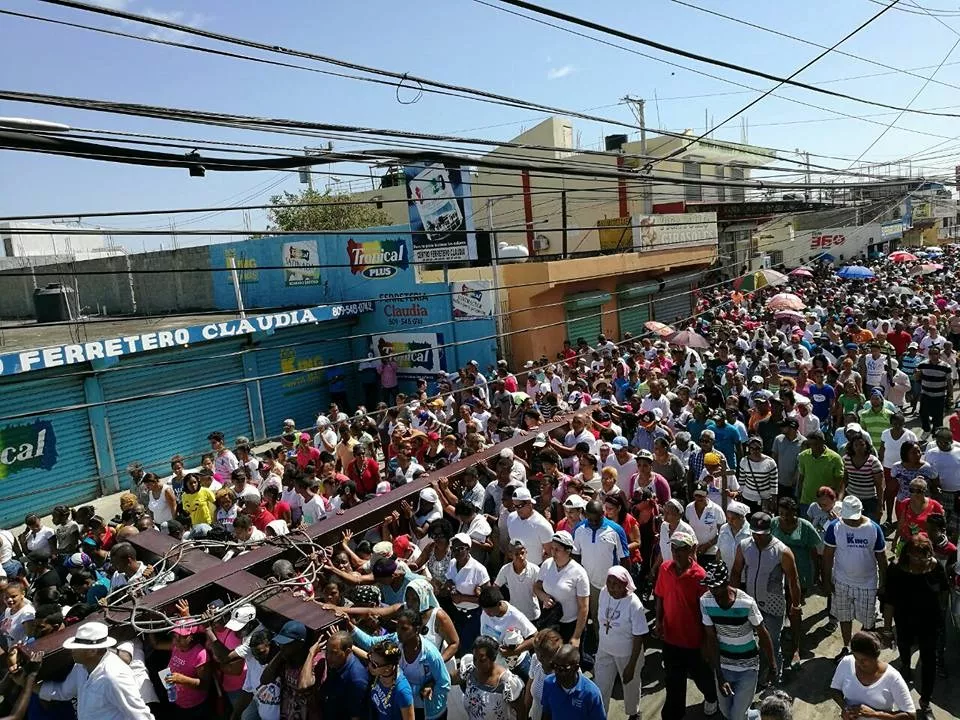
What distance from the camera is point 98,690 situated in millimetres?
4062

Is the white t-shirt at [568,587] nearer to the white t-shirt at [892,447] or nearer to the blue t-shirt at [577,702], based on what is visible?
the blue t-shirt at [577,702]

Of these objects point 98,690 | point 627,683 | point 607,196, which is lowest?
point 627,683

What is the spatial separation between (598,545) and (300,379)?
522 inches

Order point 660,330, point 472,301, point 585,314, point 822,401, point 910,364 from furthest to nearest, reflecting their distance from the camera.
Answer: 1. point 585,314
2. point 472,301
3. point 660,330
4. point 910,364
5. point 822,401

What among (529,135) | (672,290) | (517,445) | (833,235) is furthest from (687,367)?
(833,235)

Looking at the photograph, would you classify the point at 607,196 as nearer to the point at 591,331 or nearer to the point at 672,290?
the point at 672,290

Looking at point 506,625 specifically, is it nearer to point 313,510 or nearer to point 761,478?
point 761,478

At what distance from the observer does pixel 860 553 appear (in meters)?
5.42

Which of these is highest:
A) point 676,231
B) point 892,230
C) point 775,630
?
point 676,231

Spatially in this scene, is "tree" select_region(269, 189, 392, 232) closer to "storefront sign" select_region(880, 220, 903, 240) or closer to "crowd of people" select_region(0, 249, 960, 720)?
"crowd of people" select_region(0, 249, 960, 720)

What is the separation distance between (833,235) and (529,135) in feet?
57.0

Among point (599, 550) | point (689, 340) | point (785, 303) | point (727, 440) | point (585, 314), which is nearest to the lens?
point (599, 550)

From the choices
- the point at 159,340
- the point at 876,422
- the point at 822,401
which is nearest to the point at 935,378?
the point at 822,401

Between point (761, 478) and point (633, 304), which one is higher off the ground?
point (633, 304)
